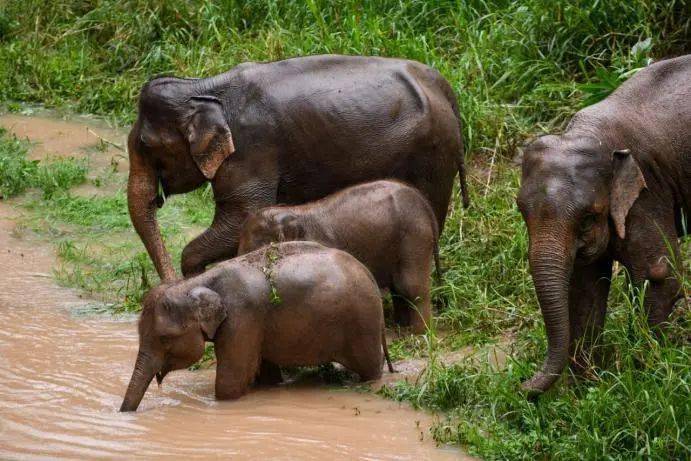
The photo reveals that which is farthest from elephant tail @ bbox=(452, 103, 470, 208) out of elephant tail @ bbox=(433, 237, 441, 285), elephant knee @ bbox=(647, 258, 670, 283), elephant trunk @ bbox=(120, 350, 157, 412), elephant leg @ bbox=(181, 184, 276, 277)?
elephant trunk @ bbox=(120, 350, 157, 412)

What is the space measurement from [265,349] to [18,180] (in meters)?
4.61

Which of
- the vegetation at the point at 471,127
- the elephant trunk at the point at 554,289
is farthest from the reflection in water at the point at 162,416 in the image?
the elephant trunk at the point at 554,289

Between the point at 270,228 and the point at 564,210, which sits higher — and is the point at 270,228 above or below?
below

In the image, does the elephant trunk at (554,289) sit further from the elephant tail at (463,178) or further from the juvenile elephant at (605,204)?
the elephant tail at (463,178)

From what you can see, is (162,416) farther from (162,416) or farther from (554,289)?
(554,289)

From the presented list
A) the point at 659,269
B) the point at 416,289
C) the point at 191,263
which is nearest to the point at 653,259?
the point at 659,269

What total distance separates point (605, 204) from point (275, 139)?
2789mm

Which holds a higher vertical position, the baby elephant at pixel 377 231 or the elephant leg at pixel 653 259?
the elephant leg at pixel 653 259

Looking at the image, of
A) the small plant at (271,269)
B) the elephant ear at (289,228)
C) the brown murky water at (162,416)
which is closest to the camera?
the brown murky water at (162,416)

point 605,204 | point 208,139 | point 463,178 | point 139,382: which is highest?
point 605,204

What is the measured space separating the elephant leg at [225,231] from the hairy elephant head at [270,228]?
0.38 metres

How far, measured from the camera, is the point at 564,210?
6410 mm

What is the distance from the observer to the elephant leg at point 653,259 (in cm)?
672

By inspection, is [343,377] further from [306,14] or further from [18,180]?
[306,14]
